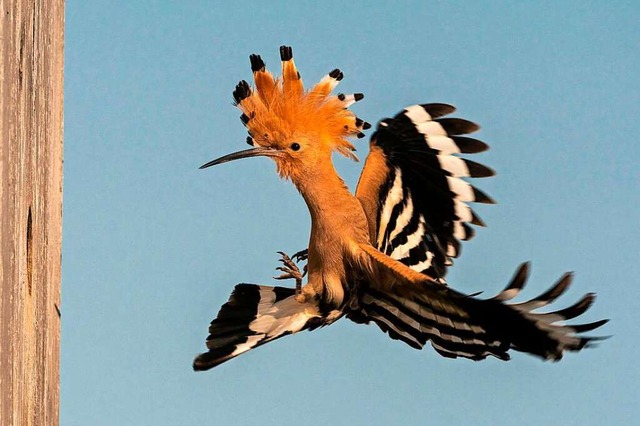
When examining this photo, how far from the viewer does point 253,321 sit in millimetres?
2260

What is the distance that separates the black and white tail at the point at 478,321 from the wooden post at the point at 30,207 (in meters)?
0.83

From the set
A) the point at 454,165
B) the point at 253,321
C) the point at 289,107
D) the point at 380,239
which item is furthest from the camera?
the point at 454,165

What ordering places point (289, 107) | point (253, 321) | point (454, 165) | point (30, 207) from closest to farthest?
point (30, 207) → point (253, 321) → point (289, 107) → point (454, 165)

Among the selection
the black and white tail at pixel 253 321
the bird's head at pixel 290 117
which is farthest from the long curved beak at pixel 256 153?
the black and white tail at pixel 253 321

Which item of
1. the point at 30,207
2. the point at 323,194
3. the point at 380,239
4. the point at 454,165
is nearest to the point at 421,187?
the point at 454,165

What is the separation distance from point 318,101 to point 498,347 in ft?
2.36

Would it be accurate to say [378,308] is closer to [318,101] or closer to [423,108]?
[318,101]

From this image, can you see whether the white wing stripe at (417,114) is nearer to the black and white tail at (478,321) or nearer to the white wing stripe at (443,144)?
the white wing stripe at (443,144)

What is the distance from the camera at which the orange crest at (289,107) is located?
236 cm

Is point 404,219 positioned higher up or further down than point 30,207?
higher up

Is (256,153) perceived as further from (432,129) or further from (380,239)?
(432,129)

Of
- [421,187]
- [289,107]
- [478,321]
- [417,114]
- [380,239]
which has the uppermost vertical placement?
[417,114]

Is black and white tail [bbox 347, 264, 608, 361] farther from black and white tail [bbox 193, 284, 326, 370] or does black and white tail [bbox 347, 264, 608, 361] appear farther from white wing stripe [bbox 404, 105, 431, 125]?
white wing stripe [bbox 404, 105, 431, 125]

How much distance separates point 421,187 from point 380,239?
25 centimetres
